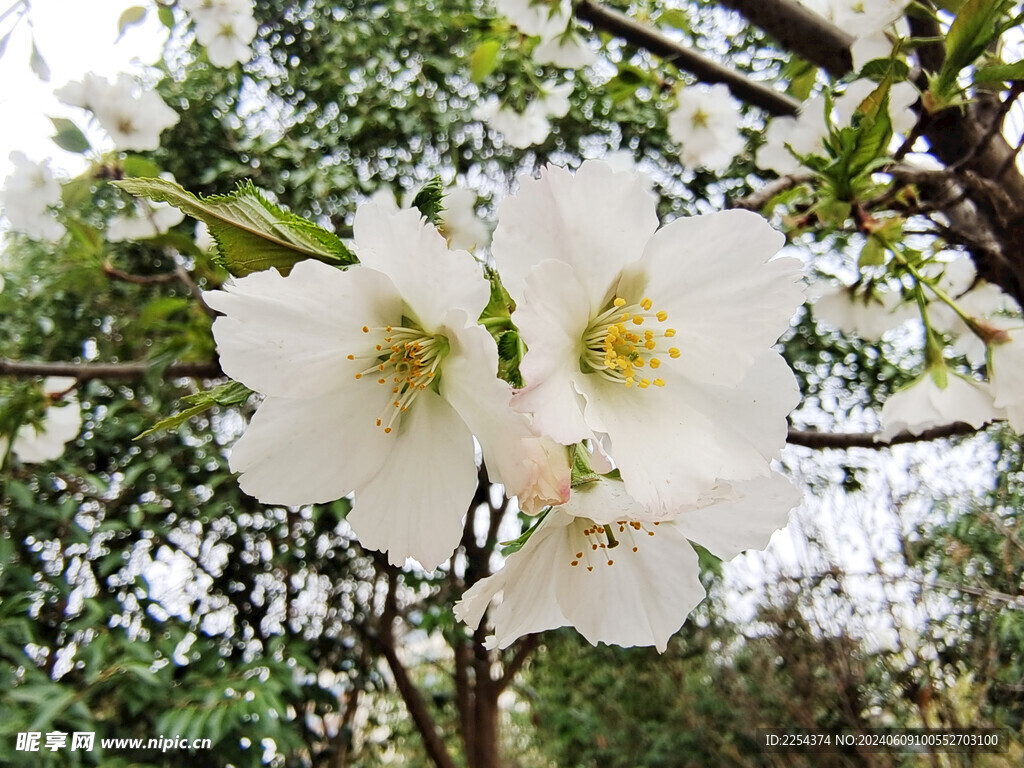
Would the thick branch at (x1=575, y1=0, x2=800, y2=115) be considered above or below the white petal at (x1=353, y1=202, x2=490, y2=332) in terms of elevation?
above

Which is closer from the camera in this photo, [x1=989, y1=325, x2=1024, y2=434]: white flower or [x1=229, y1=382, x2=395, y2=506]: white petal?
[x1=229, y1=382, x2=395, y2=506]: white petal

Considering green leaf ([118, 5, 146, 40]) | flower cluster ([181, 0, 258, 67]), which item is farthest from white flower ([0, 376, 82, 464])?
flower cluster ([181, 0, 258, 67])

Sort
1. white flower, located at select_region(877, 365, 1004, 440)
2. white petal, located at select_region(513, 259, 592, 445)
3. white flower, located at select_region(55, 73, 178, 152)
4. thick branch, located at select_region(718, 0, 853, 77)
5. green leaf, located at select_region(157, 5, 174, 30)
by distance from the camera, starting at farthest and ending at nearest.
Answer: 1. white flower, located at select_region(55, 73, 178, 152)
2. green leaf, located at select_region(157, 5, 174, 30)
3. thick branch, located at select_region(718, 0, 853, 77)
4. white flower, located at select_region(877, 365, 1004, 440)
5. white petal, located at select_region(513, 259, 592, 445)

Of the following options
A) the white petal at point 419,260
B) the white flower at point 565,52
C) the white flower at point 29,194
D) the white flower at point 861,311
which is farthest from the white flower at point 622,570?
the white flower at point 29,194

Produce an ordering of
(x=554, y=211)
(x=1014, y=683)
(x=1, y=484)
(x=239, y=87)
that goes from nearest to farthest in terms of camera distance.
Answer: (x=554, y=211) < (x=1, y=484) < (x=1014, y=683) < (x=239, y=87)

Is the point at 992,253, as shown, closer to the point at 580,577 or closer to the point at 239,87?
the point at 580,577

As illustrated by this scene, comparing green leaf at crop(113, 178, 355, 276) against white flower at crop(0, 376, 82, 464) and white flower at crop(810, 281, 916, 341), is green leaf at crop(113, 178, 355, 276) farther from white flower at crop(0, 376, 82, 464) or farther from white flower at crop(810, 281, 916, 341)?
white flower at crop(0, 376, 82, 464)

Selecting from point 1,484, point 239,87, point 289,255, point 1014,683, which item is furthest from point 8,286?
point 1014,683

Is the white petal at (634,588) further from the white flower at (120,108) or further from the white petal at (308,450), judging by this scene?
the white flower at (120,108)
